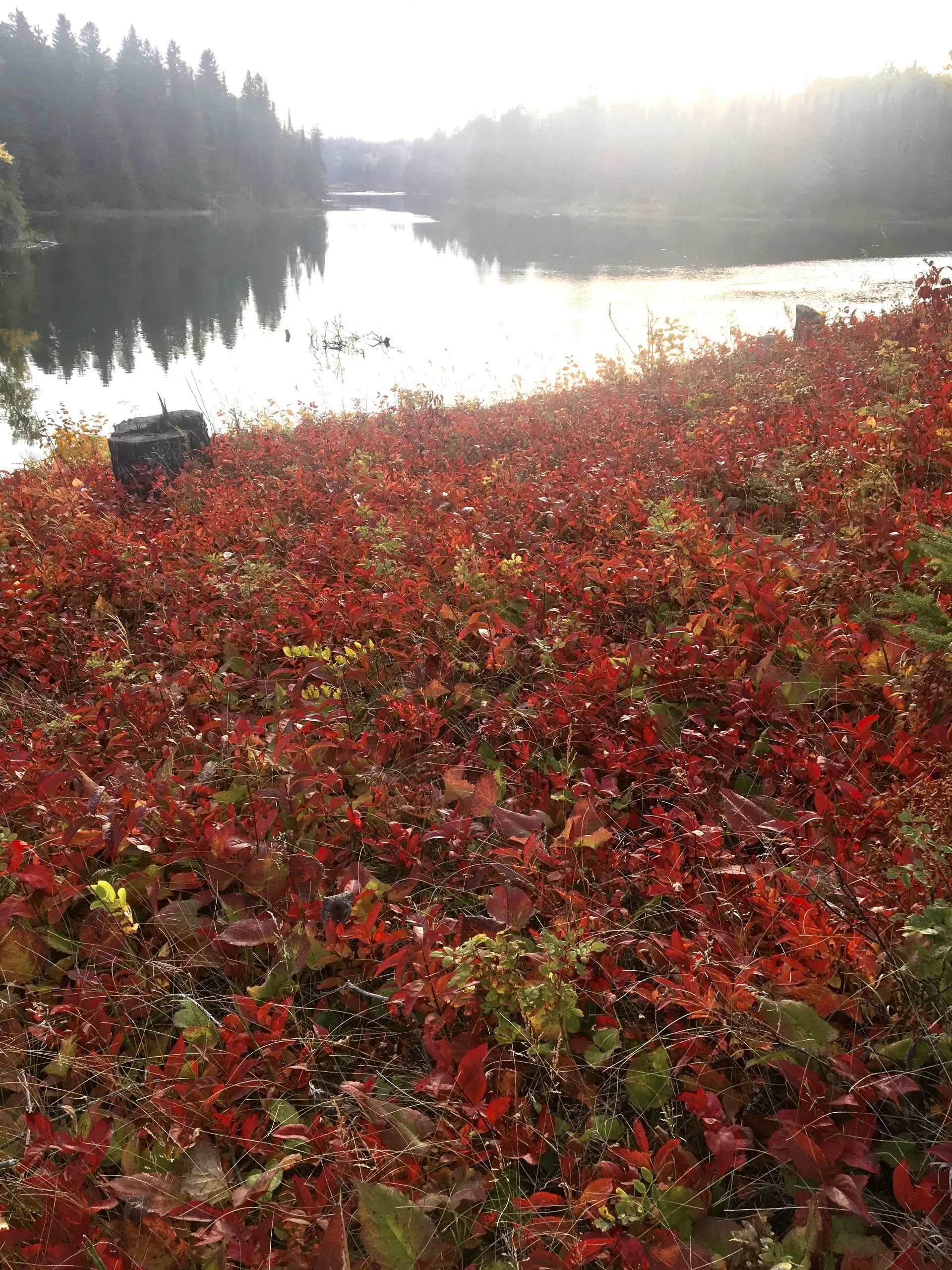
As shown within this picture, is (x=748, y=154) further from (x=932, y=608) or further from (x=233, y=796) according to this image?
(x=233, y=796)

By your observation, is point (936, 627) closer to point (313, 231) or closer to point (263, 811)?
point (263, 811)

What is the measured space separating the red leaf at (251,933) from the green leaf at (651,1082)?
961 millimetres

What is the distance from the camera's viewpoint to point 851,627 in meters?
2.64

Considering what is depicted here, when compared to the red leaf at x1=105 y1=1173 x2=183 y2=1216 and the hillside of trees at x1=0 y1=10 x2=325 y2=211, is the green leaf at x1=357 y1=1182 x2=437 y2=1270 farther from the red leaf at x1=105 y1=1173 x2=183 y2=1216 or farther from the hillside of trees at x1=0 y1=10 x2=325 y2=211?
the hillside of trees at x1=0 y1=10 x2=325 y2=211

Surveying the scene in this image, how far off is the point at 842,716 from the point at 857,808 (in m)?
0.43

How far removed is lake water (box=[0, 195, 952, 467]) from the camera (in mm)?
15641

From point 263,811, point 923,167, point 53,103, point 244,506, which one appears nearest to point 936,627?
point 263,811

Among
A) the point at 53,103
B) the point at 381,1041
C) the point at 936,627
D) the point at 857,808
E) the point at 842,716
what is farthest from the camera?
the point at 53,103

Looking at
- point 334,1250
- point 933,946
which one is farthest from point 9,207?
point 933,946

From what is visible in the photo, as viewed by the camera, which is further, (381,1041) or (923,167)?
(923,167)

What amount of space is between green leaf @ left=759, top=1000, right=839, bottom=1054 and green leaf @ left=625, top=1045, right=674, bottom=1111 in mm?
244

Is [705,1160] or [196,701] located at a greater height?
[196,701]

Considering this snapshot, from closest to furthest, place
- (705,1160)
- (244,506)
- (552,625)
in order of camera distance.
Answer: (705,1160) → (552,625) → (244,506)

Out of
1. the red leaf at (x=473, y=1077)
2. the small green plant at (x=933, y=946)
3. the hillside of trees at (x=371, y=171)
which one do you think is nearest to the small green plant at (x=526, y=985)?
the red leaf at (x=473, y=1077)
